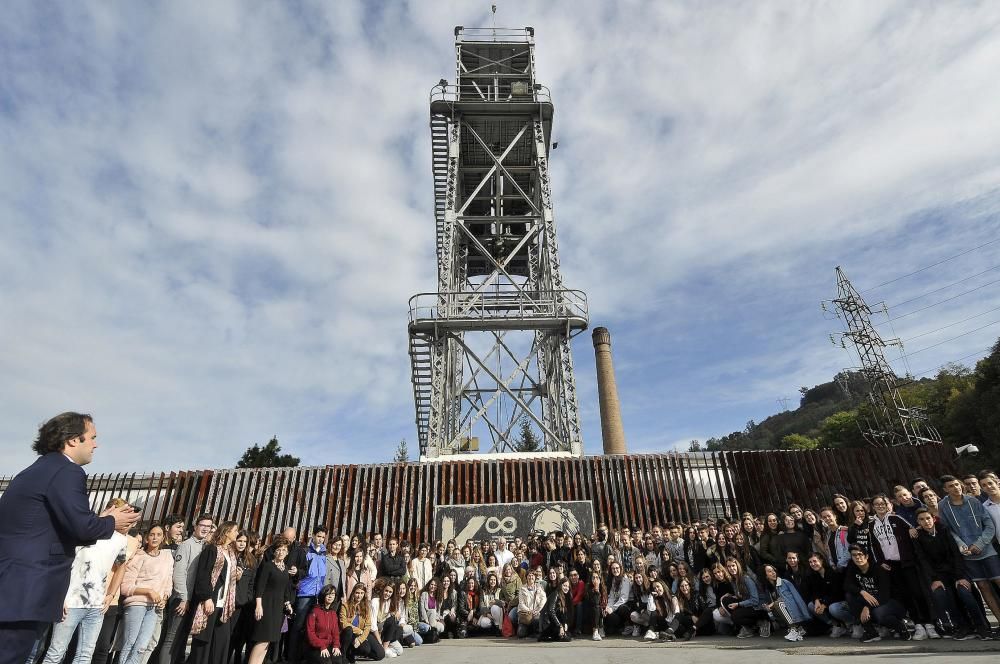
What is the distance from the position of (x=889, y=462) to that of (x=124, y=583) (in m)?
17.0

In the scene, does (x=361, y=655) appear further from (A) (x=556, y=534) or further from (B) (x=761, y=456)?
(B) (x=761, y=456)

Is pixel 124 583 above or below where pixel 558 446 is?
below

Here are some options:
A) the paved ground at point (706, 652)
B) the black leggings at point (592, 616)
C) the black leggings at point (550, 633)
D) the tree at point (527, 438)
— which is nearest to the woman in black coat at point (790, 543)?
the paved ground at point (706, 652)

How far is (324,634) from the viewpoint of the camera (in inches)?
271

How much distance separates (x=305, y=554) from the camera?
7.29 m

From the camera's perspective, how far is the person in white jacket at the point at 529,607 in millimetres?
9320

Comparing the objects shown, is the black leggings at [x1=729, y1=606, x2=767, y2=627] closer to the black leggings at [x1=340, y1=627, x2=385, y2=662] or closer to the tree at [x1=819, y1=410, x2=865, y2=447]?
the black leggings at [x1=340, y1=627, x2=385, y2=662]

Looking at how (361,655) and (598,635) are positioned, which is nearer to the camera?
(361,655)

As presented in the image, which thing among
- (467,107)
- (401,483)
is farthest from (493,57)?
(401,483)

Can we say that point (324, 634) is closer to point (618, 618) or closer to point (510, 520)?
point (618, 618)

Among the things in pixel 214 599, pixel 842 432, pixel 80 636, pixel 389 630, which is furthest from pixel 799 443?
pixel 80 636

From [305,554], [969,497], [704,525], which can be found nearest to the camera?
[969,497]

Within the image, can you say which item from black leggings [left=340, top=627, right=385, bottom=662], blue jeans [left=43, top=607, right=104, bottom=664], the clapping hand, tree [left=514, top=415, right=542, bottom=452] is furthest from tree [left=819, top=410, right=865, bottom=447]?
the clapping hand

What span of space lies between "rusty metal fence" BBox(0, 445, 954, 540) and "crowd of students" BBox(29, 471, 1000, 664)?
375 centimetres
